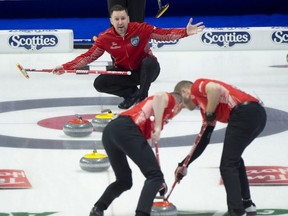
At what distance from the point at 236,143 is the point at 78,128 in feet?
9.49

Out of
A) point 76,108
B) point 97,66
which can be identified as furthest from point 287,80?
point 76,108

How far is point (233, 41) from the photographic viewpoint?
48.0ft

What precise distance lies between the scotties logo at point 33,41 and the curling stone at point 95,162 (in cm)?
809

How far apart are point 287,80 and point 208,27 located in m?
3.79

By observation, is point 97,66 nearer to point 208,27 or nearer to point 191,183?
point 208,27

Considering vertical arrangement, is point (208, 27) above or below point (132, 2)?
below

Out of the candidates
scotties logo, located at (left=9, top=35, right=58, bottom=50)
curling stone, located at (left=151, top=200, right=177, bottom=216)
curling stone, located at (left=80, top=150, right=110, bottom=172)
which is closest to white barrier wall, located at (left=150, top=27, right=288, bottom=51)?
scotties logo, located at (left=9, top=35, right=58, bottom=50)

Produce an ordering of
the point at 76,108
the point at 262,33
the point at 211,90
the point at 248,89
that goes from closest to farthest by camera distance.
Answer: the point at 211,90 → the point at 76,108 → the point at 248,89 → the point at 262,33

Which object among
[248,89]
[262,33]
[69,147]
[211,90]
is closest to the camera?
[211,90]

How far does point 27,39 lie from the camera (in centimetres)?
1452

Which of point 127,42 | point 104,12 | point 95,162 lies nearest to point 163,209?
point 95,162

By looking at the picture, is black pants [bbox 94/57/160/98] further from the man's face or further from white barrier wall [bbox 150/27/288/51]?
white barrier wall [bbox 150/27/288/51]

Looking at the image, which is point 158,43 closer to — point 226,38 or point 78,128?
point 226,38

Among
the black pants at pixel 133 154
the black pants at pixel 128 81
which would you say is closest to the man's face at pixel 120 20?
the black pants at pixel 128 81
